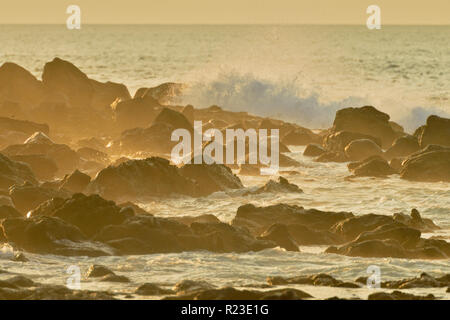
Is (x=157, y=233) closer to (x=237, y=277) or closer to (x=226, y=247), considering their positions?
(x=226, y=247)

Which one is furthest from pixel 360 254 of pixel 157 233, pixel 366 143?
pixel 366 143

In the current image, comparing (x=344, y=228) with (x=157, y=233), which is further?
(x=344, y=228)

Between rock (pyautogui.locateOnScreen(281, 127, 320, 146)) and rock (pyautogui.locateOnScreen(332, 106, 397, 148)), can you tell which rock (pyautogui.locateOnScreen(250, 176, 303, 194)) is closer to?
rock (pyautogui.locateOnScreen(332, 106, 397, 148))

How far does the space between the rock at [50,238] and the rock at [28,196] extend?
4390 mm

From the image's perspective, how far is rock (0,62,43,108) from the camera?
61031mm

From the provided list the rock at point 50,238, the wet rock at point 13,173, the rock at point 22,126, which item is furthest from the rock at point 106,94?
the rock at point 50,238

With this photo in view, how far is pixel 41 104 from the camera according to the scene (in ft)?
194

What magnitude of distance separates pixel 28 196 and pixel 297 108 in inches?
1779

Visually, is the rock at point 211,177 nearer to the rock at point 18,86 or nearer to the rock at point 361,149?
the rock at point 361,149

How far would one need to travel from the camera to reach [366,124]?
2108 inches

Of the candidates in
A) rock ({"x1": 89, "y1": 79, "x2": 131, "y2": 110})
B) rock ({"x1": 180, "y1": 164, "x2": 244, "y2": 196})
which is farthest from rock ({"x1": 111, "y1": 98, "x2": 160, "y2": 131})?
rock ({"x1": 180, "y1": 164, "x2": 244, "y2": 196})

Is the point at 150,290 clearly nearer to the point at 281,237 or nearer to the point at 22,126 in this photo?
the point at 281,237
